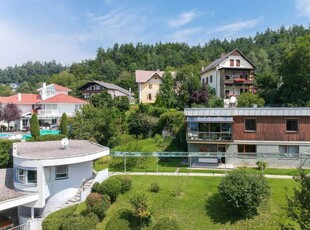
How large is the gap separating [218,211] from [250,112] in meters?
12.5

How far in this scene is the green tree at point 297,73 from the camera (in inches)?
1619

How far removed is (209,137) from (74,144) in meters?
13.4

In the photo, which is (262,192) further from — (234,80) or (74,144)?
(234,80)

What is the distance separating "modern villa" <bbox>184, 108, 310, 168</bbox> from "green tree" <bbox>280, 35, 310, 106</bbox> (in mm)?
15158

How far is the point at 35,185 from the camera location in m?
21.9

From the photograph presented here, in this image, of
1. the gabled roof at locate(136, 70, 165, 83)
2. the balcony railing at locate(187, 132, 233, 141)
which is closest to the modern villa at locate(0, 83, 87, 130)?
the gabled roof at locate(136, 70, 165, 83)

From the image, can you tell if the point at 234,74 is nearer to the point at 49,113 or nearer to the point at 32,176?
the point at 49,113

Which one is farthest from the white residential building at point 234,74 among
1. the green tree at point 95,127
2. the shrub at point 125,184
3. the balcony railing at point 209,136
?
the shrub at point 125,184

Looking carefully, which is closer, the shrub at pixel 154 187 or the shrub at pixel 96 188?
the shrub at pixel 96 188

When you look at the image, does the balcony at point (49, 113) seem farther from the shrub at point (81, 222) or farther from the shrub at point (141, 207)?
the shrub at point (141, 207)

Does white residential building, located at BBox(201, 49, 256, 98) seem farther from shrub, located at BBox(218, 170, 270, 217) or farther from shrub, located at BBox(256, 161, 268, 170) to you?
shrub, located at BBox(218, 170, 270, 217)

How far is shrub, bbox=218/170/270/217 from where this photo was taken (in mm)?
19094

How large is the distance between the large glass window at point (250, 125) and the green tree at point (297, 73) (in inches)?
643

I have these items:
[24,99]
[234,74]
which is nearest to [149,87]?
[234,74]
